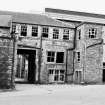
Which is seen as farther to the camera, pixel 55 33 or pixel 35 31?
pixel 55 33

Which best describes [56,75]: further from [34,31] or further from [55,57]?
[34,31]

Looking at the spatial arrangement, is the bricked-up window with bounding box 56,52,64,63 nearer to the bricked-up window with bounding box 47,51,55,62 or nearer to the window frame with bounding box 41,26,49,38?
the bricked-up window with bounding box 47,51,55,62

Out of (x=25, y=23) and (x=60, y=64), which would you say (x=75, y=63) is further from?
(x=25, y=23)

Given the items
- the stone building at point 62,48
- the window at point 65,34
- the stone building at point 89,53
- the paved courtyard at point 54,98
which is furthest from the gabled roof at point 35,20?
the paved courtyard at point 54,98

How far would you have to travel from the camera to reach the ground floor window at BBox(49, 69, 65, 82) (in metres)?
35.6

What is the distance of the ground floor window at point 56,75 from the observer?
35.6m

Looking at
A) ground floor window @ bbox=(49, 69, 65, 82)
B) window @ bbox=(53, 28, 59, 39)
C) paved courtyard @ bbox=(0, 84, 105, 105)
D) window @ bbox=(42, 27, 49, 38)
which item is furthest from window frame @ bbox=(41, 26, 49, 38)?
paved courtyard @ bbox=(0, 84, 105, 105)

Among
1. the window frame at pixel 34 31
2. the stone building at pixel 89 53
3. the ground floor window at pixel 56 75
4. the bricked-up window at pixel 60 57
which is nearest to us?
the stone building at pixel 89 53

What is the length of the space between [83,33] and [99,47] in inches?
118

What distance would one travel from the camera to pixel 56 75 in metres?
35.9

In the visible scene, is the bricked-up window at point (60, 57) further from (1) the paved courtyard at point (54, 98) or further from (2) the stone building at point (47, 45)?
(1) the paved courtyard at point (54, 98)

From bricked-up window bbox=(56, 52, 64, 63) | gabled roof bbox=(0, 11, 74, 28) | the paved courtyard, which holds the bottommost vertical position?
the paved courtyard

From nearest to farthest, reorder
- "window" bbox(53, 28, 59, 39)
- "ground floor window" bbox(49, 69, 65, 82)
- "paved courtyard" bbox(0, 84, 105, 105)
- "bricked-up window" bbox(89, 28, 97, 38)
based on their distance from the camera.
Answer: "paved courtyard" bbox(0, 84, 105, 105)
"bricked-up window" bbox(89, 28, 97, 38)
"ground floor window" bbox(49, 69, 65, 82)
"window" bbox(53, 28, 59, 39)

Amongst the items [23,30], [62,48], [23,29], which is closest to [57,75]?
[62,48]
